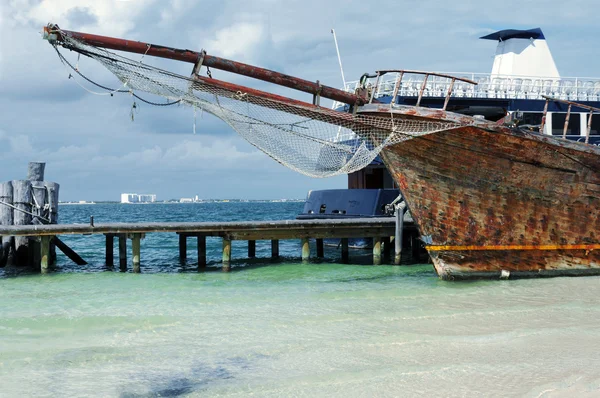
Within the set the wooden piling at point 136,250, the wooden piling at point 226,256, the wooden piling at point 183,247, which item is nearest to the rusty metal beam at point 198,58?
the wooden piling at point 226,256

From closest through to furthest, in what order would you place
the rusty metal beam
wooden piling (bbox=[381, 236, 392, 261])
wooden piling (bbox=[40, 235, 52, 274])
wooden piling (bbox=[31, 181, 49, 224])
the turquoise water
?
the turquoise water → the rusty metal beam → wooden piling (bbox=[40, 235, 52, 274]) → wooden piling (bbox=[31, 181, 49, 224]) → wooden piling (bbox=[381, 236, 392, 261])

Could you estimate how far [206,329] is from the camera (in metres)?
9.09

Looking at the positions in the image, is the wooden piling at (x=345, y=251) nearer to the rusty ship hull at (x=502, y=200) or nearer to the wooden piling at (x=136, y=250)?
the rusty ship hull at (x=502, y=200)

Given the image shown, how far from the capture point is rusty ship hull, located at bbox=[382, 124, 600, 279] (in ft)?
38.8

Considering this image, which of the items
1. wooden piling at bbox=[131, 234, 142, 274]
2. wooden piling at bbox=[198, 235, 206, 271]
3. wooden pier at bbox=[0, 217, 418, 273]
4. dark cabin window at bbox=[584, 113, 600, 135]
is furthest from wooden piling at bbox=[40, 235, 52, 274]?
dark cabin window at bbox=[584, 113, 600, 135]

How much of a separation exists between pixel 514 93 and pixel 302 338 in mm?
13777

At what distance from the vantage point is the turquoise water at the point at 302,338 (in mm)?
6715

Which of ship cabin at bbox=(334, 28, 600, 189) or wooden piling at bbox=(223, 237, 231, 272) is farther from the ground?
ship cabin at bbox=(334, 28, 600, 189)

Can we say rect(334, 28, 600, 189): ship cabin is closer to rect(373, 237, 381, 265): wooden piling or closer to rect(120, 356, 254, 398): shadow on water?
rect(373, 237, 381, 265): wooden piling

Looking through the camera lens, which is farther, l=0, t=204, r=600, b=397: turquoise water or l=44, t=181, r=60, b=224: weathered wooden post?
l=44, t=181, r=60, b=224: weathered wooden post

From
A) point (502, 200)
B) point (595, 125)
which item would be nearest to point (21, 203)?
point (502, 200)

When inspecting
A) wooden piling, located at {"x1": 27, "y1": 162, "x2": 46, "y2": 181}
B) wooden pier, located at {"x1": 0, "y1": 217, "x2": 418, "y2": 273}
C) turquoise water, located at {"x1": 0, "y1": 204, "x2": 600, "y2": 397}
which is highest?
wooden piling, located at {"x1": 27, "y1": 162, "x2": 46, "y2": 181}

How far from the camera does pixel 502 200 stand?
12.2 m

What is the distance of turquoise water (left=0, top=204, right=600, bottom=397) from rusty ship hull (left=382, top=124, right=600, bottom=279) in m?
0.46
